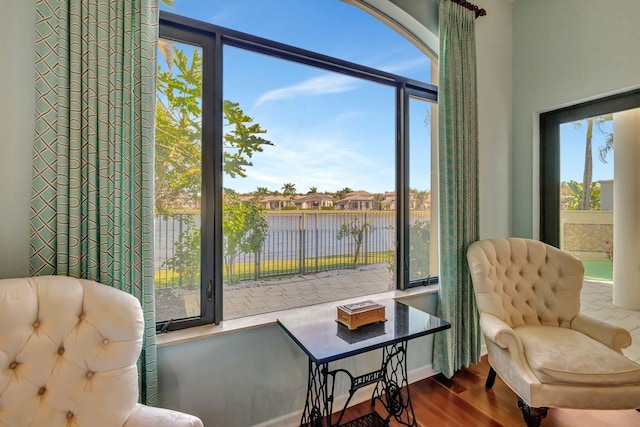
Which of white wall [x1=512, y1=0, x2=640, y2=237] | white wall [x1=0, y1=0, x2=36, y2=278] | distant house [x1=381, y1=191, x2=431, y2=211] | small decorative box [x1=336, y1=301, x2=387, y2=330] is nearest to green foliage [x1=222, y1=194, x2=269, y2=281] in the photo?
small decorative box [x1=336, y1=301, x2=387, y2=330]

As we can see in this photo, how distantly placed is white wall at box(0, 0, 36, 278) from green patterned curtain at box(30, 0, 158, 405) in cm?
11

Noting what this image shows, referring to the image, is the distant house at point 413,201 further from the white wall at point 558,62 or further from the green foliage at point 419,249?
the white wall at point 558,62

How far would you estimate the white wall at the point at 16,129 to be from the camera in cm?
112

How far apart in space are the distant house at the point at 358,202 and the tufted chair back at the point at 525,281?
773 mm

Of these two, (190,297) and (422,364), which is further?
(422,364)

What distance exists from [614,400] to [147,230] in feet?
7.71

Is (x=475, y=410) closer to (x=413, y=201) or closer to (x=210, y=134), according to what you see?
(x=413, y=201)

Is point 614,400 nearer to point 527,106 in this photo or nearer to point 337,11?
point 527,106

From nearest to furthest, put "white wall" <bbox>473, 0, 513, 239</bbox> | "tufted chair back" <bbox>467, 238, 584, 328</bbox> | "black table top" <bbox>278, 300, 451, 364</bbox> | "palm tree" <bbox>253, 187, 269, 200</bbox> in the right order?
"black table top" <bbox>278, 300, 451, 364</bbox> < "palm tree" <bbox>253, 187, 269, 200</bbox> < "tufted chair back" <bbox>467, 238, 584, 328</bbox> < "white wall" <bbox>473, 0, 513, 239</bbox>

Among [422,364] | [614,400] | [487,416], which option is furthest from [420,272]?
[614,400]

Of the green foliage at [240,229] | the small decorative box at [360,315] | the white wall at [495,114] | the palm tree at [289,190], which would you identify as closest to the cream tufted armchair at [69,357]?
the green foliage at [240,229]

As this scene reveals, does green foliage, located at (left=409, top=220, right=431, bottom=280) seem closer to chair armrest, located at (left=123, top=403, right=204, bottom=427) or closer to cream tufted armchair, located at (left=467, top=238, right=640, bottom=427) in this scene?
cream tufted armchair, located at (left=467, top=238, right=640, bottom=427)

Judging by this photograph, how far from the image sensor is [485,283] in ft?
6.28

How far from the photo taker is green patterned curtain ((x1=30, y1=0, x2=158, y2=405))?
1114 mm
